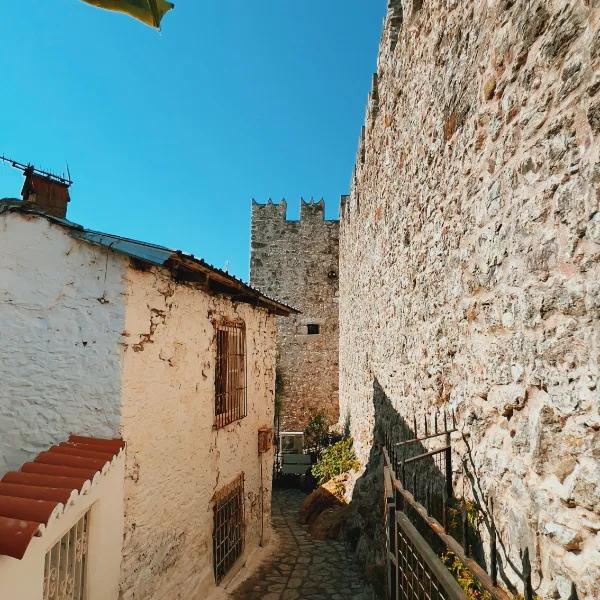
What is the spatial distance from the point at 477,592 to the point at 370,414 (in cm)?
565

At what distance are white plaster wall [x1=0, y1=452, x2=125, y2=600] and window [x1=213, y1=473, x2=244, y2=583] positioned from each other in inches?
88.7

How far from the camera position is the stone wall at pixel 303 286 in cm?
1681

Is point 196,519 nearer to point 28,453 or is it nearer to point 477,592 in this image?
point 28,453

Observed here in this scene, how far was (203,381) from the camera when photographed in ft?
16.9

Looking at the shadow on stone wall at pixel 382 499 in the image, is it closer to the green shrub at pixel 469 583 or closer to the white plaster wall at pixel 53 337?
the green shrub at pixel 469 583

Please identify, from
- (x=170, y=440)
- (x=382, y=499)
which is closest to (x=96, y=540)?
(x=170, y=440)

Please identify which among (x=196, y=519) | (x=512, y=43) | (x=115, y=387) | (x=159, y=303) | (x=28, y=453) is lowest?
(x=196, y=519)

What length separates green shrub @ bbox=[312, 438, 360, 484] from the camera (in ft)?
32.6

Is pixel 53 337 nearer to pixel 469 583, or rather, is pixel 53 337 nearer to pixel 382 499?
pixel 469 583

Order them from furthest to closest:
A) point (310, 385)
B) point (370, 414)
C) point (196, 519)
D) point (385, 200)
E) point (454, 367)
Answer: point (310, 385) → point (370, 414) → point (385, 200) → point (196, 519) → point (454, 367)

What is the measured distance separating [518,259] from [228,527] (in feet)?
18.4

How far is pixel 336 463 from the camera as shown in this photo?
10703 mm

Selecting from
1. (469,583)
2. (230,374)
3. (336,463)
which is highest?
(230,374)

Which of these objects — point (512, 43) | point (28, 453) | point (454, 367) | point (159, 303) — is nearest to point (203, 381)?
point (159, 303)
